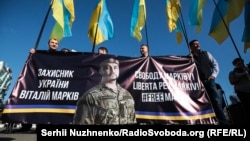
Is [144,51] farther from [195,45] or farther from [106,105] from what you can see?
[106,105]

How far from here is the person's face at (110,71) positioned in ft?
17.4

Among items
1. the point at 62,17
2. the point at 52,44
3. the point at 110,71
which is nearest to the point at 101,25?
the point at 62,17

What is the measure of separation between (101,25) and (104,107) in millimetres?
3795

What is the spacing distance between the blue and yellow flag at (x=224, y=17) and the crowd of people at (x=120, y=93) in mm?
1060

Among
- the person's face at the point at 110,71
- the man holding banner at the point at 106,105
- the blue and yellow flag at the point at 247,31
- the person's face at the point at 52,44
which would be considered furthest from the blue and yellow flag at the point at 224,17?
the person's face at the point at 52,44

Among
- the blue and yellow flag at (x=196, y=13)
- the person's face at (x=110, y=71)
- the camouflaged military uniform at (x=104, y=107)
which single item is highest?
the blue and yellow flag at (x=196, y=13)

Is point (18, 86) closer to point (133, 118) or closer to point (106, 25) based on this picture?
point (133, 118)

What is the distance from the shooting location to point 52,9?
22.4 ft

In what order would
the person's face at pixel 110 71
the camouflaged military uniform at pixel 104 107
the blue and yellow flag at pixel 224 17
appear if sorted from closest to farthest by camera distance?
the camouflaged military uniform at pixel 104 107 < the person's face at pixel 110 71 < the blue and yellow flag at pixel 224 17

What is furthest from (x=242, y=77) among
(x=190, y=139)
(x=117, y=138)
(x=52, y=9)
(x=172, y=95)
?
(x=52, y=9)

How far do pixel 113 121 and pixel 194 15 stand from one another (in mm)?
5100

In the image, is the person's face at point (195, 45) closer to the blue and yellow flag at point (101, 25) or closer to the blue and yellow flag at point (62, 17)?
the blue and yellow flag at point (101, 25)

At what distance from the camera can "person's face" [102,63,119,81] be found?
529 centimetres

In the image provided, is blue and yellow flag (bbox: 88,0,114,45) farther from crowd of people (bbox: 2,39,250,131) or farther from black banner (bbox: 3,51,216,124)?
black banner (bbox: 3,51,216,124)
